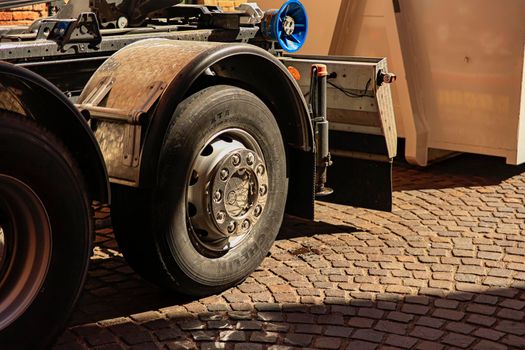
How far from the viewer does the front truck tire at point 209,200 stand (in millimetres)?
4285

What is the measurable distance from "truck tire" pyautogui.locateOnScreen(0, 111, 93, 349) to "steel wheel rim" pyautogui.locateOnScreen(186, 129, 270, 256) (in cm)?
86

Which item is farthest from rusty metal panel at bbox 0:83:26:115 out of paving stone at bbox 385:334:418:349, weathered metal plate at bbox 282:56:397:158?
weathered metal plate at bbox 282:56:397:158

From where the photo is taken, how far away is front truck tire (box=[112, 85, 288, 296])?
429 cm

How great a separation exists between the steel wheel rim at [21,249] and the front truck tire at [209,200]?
70cm

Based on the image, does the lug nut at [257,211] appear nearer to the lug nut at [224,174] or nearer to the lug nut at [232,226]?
the lug nut at [232,226]

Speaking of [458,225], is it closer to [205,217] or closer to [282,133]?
[282,133]

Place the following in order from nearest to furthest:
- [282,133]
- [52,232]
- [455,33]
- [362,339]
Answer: [52,232] → [362,339] → [282,133] → [455,33]

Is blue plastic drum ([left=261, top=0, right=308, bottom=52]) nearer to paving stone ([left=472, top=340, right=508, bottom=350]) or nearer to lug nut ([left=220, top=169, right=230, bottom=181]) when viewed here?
lug nut ([left=220, top=169, right=230, bottom=181])

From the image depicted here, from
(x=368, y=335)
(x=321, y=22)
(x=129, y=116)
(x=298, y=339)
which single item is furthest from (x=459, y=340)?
(x=321, y=22)

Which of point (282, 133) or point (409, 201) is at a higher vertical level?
point (282, 133)

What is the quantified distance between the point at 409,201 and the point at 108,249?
237 cm

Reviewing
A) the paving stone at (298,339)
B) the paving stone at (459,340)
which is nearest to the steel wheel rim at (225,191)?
the paving stone at (298,339)

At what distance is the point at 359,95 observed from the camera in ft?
19.1

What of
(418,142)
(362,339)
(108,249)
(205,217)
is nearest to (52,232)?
(205,217)
